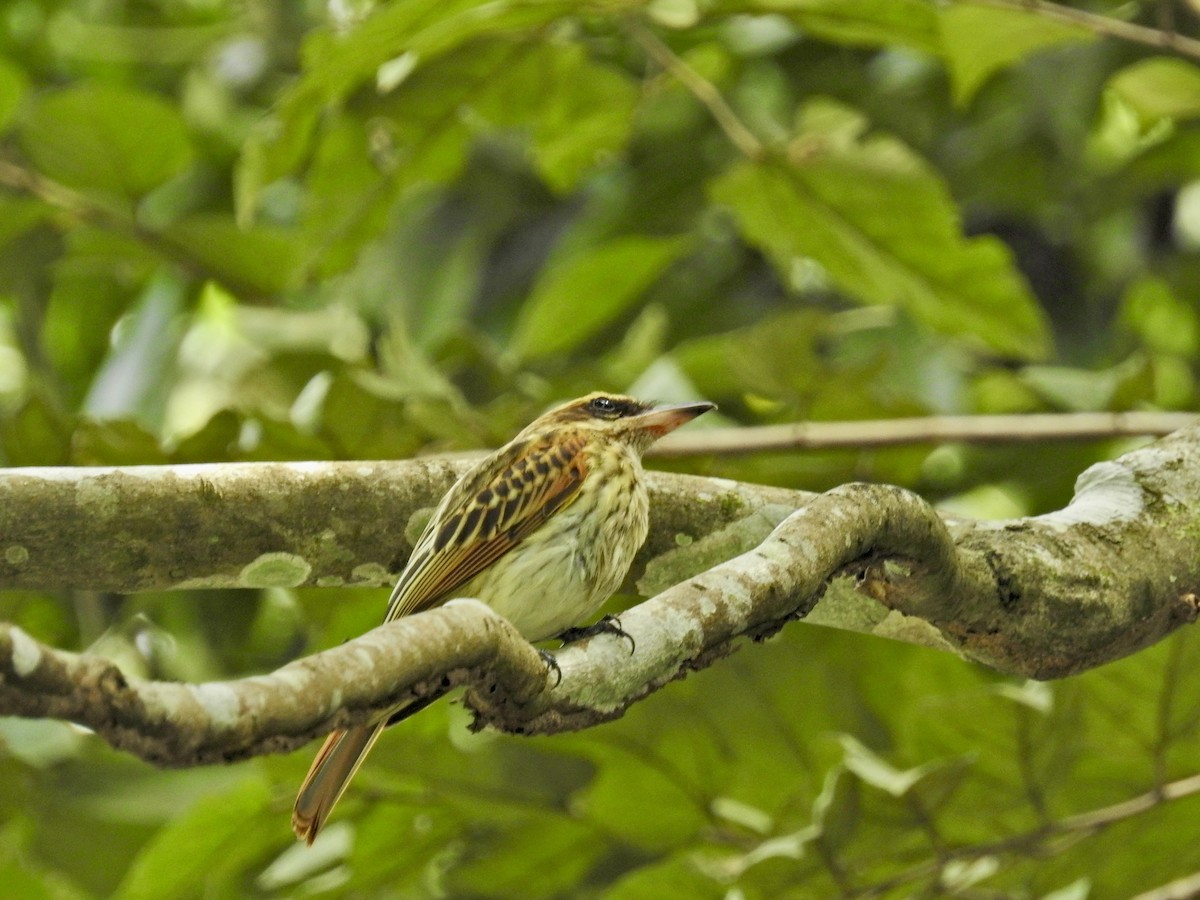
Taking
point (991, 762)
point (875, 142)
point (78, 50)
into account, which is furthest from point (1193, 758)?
point (78, 50)

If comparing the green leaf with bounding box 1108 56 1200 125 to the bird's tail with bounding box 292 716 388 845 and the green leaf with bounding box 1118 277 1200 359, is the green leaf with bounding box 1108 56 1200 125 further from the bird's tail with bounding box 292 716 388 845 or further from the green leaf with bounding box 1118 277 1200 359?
the bird's tail with bounding box 292 716 388 845

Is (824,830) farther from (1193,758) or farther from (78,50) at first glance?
(78,50)

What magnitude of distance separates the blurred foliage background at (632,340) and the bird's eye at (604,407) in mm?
375

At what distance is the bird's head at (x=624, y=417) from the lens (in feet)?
10.8

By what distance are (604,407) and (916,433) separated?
0.74 m

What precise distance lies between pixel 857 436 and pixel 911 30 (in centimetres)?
109

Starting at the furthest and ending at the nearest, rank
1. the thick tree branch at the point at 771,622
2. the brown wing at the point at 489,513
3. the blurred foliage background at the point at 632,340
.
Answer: the blurred foliage background at the point at 632,340, the brown wing at the point at 489,513, the thick tree branch at the point at 771,622

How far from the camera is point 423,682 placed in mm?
1585

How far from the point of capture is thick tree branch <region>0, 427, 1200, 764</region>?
51.0 inches

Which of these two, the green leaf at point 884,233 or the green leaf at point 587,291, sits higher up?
the green leaf at point 884,233

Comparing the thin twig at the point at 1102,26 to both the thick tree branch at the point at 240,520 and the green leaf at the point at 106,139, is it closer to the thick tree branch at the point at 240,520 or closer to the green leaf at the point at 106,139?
the thick tree branch at the point at 240,520

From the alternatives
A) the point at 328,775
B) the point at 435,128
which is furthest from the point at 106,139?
the point at 328,775

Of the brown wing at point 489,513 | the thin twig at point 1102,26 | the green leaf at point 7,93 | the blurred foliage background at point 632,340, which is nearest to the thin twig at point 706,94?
the blurred foliage background at point 632,340

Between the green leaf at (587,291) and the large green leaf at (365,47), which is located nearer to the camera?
the large green leaf at (365,47)
